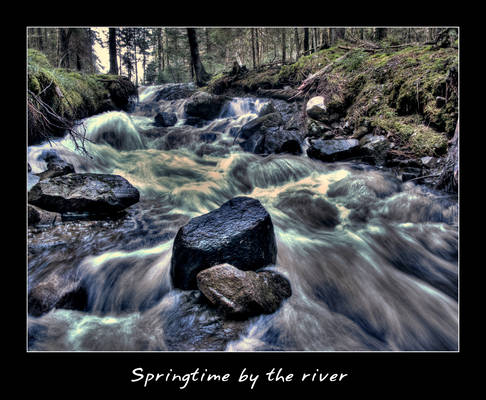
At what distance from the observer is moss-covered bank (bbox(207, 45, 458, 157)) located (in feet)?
16.2

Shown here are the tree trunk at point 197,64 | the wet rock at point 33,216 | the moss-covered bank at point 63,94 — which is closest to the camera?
the wet rock at point 33,216

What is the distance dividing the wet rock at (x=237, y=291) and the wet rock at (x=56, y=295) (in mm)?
1350

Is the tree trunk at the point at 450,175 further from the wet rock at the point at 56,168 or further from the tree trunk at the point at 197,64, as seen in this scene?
the tree trunk at the point at 197,64

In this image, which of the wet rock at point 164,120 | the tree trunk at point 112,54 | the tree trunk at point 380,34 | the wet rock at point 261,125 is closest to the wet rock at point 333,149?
the wet rock at point 261,125

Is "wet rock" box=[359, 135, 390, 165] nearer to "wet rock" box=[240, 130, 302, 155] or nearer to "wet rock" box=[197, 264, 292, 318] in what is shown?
"wet rock" box=[240, 130, 302, 155]

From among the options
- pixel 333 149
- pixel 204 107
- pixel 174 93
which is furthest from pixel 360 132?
pixel 174 93

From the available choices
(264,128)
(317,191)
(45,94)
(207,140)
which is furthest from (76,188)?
(264,128)

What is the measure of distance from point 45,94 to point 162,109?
22.7 feet

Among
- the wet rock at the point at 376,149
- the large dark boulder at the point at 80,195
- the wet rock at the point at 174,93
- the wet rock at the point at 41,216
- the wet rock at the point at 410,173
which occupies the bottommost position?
the wet rock at the point at 41,216

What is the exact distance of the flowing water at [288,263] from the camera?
2.09 metres

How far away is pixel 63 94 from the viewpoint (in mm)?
5910

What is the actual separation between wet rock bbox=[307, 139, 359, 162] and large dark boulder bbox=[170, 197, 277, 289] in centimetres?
397

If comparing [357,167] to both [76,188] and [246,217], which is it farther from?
[76,188]

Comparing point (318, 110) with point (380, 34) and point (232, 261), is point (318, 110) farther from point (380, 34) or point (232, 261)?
point (232, 261)
